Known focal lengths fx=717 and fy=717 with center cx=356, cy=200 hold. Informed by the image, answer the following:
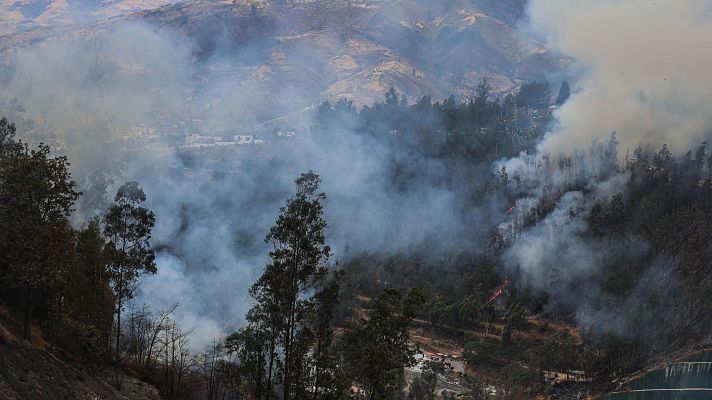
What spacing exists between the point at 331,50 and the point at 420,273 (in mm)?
105591

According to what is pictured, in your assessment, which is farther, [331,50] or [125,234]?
[331,50]

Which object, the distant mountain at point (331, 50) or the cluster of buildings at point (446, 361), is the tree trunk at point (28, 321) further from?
the distant mountain at point (331, 50)

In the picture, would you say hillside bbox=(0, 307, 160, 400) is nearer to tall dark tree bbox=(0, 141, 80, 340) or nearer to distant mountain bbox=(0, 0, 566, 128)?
tall dark tree bbox=(0, 141, 80, 340)

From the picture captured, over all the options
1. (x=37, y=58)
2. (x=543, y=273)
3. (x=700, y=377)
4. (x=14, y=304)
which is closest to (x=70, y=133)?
(x=37, y=58)

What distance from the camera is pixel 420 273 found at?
2975 inches

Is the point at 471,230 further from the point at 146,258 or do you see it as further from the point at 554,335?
the point at 146,258

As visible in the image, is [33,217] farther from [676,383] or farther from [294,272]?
[676,383]

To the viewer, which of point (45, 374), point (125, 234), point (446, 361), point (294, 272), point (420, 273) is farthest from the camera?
point (420, 273)

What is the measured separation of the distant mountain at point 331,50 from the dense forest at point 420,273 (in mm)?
44086

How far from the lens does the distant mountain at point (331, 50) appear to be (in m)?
153

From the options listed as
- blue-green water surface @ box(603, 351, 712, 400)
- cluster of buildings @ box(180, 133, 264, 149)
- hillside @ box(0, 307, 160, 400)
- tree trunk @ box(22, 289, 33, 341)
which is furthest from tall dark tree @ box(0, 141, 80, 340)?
cluster of buildings @ box(180, 133, 264, 149)

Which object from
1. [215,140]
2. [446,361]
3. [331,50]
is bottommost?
[446,361]

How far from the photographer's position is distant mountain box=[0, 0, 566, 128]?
15300 centimetres

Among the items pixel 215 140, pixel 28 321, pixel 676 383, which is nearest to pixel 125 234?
pixel 28 321
